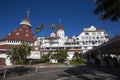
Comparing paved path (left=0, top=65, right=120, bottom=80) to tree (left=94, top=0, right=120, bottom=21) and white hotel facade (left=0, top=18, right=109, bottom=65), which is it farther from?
white hotel facade (left=0, top=18, right=109, bottom=65)

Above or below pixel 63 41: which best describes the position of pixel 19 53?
below

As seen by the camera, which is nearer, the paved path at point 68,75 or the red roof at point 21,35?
the paved path at point 68,75

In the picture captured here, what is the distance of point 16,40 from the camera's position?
233ft

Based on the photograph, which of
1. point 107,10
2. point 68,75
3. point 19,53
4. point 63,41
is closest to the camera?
point 107,10

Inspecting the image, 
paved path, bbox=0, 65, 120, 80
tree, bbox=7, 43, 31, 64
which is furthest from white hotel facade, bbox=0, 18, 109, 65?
paved path, bbox=0, 65, 120, 80

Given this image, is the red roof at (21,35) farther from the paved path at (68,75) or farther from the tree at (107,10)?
the tree at (107,10)

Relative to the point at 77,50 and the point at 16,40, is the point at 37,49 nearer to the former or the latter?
the point at 16,40

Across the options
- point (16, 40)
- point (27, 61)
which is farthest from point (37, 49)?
point (27, 61)

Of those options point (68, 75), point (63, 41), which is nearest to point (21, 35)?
point (63, 41)

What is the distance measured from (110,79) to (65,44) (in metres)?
63.6

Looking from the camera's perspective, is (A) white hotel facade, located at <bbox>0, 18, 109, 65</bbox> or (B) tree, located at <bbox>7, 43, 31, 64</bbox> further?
(A) white hotel facade, located at <bbox>0, 18, 109, 65</bbox>

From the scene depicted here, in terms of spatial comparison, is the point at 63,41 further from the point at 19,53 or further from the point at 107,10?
the point at 107,10

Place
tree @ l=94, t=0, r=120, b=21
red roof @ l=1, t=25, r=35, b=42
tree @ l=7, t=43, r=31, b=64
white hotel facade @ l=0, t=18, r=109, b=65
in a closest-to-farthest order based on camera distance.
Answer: tree @ l=94, t=0, r=120, b=21
tree @ l=7, t=43, r=31, b=64
white hotel facade @ l=0, t=18, r=109, b=65
red roof @ l=1, t=25, r=35, b=42

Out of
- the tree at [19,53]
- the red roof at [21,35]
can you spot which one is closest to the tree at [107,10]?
the tree at [19,53]
